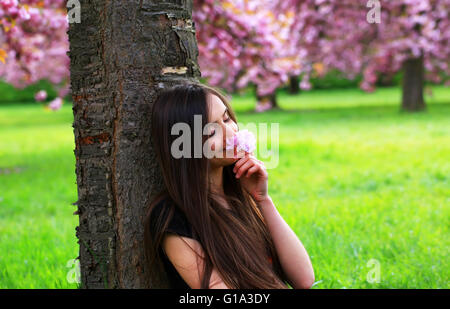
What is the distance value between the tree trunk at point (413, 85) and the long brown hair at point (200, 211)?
14342 mm

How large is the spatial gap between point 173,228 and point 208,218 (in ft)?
0.40

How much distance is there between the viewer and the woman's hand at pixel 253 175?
6.09ft

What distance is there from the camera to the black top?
1.74 metres

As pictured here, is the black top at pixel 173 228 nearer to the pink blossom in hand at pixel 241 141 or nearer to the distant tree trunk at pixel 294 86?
the pink blossom in hand at pixel 241 141

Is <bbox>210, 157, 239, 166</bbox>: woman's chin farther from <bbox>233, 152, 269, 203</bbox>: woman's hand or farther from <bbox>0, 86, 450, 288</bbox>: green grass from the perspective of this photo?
<bbox>0, 86, 450, 288</bbox>: green grass

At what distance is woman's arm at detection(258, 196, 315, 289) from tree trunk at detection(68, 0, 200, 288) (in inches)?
16.6

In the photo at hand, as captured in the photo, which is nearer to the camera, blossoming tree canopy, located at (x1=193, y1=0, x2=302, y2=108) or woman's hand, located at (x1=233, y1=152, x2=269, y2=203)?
woman's hand, located at (x1=233, y1=152, x2=269, y2=203)

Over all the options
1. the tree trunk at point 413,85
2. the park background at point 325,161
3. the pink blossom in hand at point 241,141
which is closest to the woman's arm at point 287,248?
the pink blossom in hand at point 241,141

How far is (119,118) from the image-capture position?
1.90m

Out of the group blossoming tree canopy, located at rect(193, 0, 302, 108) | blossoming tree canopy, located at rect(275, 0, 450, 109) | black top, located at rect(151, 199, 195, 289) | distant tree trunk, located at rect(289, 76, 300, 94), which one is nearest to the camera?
black top, located at rect(151, 199, 195, 289)

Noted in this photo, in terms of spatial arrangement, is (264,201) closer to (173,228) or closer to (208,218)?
(208,218)

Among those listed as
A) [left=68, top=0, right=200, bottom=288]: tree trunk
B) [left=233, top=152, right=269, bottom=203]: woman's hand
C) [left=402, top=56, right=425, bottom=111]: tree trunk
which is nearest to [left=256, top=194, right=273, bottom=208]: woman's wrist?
[left=233, top=152, right=269, bottom=203]: woman's hand

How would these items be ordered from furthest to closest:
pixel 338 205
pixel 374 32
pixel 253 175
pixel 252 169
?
1. pixel 374 32
2. pixel 338 205
3. pixel 253 175
4. pixel 252 169

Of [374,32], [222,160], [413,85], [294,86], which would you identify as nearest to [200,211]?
[222,160]
